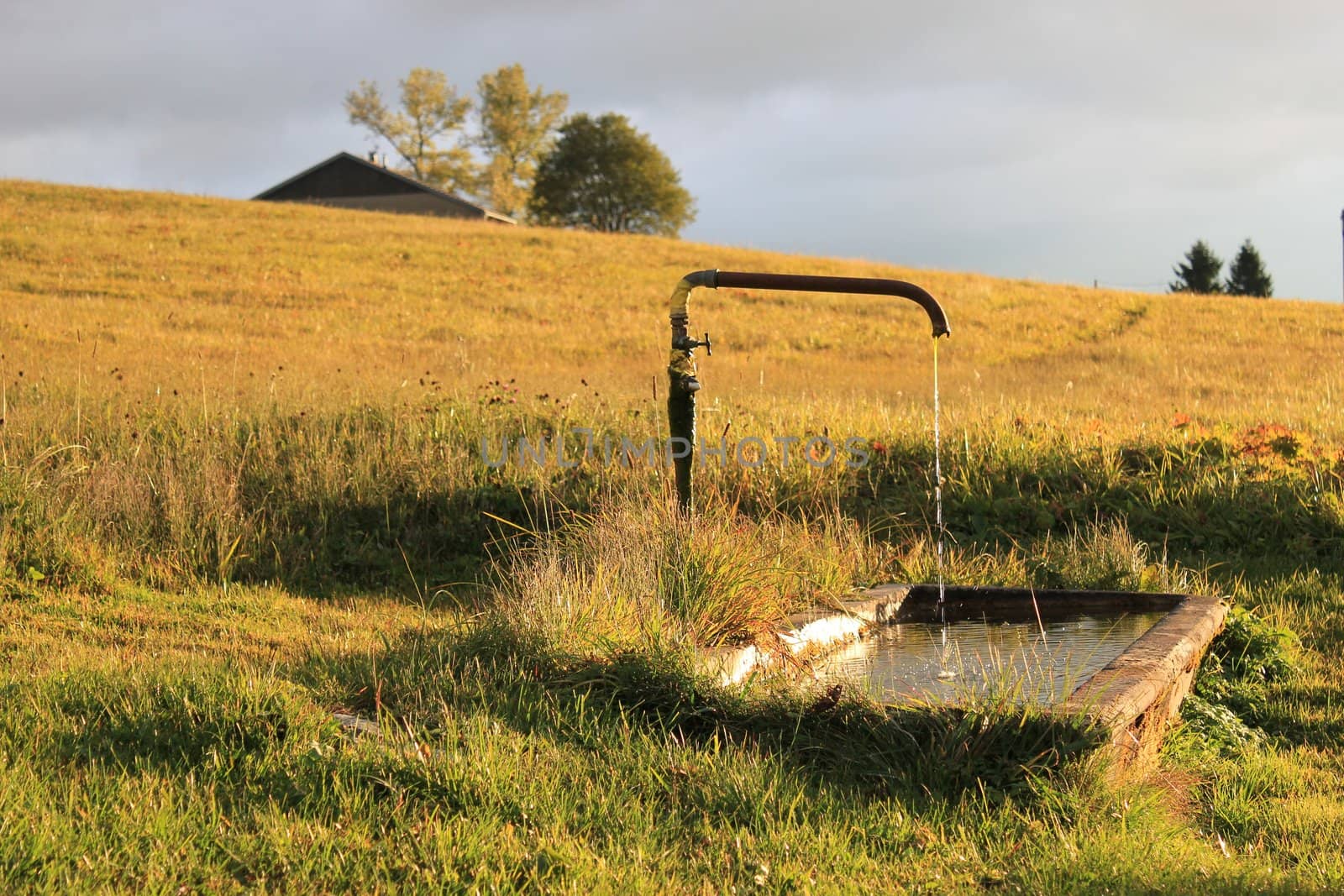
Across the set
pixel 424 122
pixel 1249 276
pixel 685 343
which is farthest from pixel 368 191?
pixel 685 343

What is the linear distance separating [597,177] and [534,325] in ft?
124

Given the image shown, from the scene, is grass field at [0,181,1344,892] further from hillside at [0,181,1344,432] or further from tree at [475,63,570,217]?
tree at [475,63,570,217]

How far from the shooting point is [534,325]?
18.9m

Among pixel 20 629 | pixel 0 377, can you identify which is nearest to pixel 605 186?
pixel 0 377

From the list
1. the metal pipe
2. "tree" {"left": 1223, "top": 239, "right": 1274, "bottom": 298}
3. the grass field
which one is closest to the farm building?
"tree" {"left": 1223, "top": 239, "right": 1274, "bottom": 298}

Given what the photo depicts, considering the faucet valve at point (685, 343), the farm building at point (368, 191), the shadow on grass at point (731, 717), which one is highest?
the farm building at point (368, 191)

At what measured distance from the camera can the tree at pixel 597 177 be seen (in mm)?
54906

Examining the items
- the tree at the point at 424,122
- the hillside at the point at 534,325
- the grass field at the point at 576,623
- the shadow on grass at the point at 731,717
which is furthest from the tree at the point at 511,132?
the shadow on grass at the point at 731,717

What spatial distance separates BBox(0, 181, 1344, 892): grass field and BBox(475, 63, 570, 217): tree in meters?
44.8

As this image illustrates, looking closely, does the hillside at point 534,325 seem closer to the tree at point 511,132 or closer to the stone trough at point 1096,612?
the stone trough at point 1096,612

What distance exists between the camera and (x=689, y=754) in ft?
12.1

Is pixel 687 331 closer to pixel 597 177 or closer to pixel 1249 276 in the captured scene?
pixel 1249 276

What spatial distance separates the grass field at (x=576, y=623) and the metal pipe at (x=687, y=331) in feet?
1.14

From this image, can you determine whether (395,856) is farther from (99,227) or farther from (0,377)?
(99,227)
